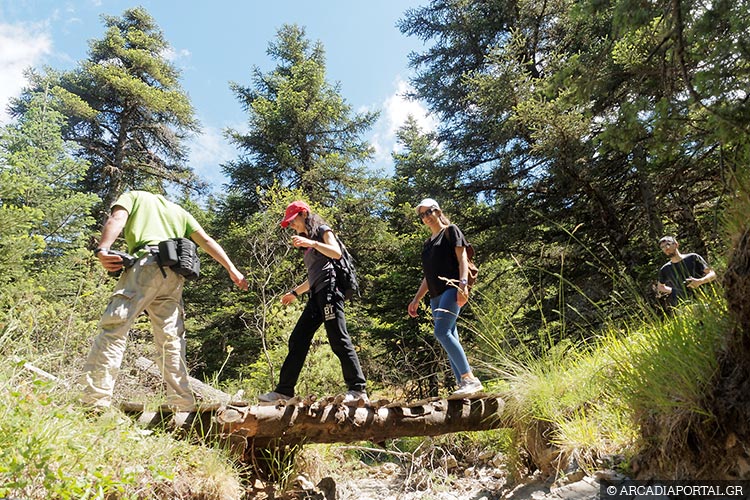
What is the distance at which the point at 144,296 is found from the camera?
10.2 ft

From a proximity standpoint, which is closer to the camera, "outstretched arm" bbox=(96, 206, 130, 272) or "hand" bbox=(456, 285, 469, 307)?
"outstretched arm" bbox=(96, 206, 130, 272)

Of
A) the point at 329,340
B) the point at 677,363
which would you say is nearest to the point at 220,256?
the point at 329,340

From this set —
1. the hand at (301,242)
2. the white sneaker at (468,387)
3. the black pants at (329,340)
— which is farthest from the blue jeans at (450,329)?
the hand at (301,242)

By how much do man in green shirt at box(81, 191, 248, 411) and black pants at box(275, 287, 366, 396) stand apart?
2.20 feet

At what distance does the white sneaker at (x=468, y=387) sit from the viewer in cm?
373

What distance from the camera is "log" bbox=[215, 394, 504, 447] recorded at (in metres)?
3.32

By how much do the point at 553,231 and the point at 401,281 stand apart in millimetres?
4390

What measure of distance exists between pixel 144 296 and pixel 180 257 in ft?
1.20

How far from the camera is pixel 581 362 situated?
3342 millimetres

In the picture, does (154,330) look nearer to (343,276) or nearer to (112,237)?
(112,237)

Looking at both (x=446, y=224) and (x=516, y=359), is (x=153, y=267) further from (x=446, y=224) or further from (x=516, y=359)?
(x=516, y=359)

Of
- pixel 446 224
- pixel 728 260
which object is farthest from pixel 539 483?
pixel 446 224

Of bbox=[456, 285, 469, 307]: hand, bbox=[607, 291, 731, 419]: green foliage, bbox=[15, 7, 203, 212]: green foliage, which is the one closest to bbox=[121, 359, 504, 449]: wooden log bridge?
bbox=[456, 285, 469, 307]: hand

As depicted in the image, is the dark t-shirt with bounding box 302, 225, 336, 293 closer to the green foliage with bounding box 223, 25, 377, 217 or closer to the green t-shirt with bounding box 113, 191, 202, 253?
the green t-shirt with bounding box 113, 191, 202, 253
